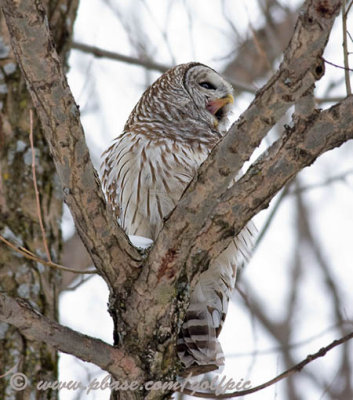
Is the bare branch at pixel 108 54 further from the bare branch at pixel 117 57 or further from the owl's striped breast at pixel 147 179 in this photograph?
the owl's striped breast at pixel 147 179

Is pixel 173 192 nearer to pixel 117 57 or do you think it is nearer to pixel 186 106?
pixel 186 106

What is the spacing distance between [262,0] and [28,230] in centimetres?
332

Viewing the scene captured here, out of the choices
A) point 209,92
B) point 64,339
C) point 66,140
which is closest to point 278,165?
point 66,140

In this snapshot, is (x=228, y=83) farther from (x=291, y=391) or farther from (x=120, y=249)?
(x=291, y=391)

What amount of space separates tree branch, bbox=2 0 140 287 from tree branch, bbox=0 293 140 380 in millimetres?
267

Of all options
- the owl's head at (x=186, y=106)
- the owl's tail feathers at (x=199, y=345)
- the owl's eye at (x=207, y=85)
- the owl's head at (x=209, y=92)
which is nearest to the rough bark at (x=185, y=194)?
the owl's tail feathers at (x=199, y=345)

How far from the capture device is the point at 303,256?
790cm

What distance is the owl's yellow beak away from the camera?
4.61 meters

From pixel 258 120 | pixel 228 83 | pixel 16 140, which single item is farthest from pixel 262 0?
pixel 258 120

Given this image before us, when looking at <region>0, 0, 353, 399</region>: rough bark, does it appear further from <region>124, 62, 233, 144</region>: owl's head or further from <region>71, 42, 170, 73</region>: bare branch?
<region>71, 42, 170, 73</region>: bare branch

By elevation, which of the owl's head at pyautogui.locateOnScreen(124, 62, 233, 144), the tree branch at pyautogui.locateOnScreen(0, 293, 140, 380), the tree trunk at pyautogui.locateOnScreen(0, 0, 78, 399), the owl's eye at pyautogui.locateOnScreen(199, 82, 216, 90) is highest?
the owl's eye at pyautogui.locateOnScreen(199, 82, 216, 90)

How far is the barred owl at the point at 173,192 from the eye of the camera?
357 cm

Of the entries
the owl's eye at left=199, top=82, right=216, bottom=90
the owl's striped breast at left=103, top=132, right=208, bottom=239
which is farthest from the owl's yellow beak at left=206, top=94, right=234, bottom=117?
the owl's striped breast at left=103, top=132, right=208, bottom=239

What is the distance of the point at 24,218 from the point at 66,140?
143 centimetres
